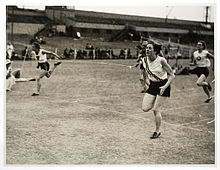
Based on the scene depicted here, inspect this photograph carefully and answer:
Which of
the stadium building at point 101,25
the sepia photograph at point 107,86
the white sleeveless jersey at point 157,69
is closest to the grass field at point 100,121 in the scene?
the sepia photograph at point 107,86

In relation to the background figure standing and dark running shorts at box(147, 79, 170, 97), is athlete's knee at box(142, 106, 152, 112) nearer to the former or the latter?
dark running shorts at box(147, 79, 170, 97)

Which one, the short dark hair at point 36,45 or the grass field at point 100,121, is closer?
the grass field at point 100,121

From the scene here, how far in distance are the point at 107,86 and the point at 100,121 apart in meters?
0.30

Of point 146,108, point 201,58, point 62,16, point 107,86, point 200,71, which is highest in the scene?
point 62,16

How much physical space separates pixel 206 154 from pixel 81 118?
105cm

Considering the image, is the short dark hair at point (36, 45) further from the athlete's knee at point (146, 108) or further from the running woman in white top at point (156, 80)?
the athlete's knee at point (146, 108)

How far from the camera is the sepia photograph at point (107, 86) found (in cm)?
253

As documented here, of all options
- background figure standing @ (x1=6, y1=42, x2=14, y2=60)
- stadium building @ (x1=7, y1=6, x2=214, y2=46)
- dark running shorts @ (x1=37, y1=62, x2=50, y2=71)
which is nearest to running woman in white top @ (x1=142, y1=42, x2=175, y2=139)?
stadium building @ (x1=7, y1=6, x2=214, y2=46)

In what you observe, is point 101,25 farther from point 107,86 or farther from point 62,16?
point 107,86

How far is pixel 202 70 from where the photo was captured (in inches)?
103

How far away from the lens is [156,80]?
256 cm

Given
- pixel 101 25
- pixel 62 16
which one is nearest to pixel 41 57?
pixel 62 16

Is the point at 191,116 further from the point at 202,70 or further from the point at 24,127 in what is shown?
the point at 24,127

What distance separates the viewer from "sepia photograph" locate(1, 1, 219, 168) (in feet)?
8.29
